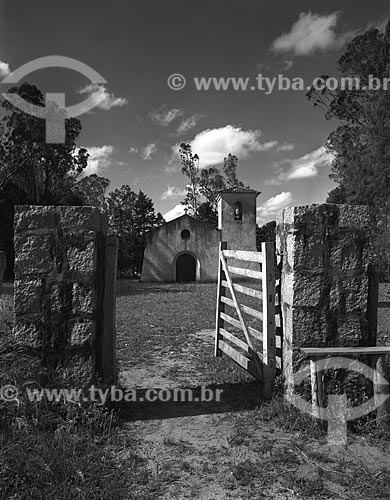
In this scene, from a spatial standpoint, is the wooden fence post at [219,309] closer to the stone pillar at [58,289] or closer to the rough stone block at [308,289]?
the rough stone block at [308,289]

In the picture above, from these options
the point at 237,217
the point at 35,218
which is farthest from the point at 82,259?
the point at 237,217

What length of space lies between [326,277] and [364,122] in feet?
76.2

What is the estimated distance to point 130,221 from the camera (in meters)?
53.0

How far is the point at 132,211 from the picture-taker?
178ft

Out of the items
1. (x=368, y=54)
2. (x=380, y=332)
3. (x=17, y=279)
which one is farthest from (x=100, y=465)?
(x=368, y=54)

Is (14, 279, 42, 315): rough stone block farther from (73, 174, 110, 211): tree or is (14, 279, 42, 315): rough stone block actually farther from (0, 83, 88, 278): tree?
(73, 174, 110, 211): tree

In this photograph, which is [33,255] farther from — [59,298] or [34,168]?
[34,168]

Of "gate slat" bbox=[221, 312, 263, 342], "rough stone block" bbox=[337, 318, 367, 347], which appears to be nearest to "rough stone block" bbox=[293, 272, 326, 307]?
"rough stone block" bbox=[337, 318, 367, 347]

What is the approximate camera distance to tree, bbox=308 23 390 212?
21.4 meters

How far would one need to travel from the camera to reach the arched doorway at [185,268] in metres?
28.3

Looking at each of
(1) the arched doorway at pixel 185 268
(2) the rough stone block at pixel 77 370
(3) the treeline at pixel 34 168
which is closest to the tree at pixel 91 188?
(3) the treeline at pixel 34 168

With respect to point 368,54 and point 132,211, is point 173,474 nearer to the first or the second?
point 368,54
